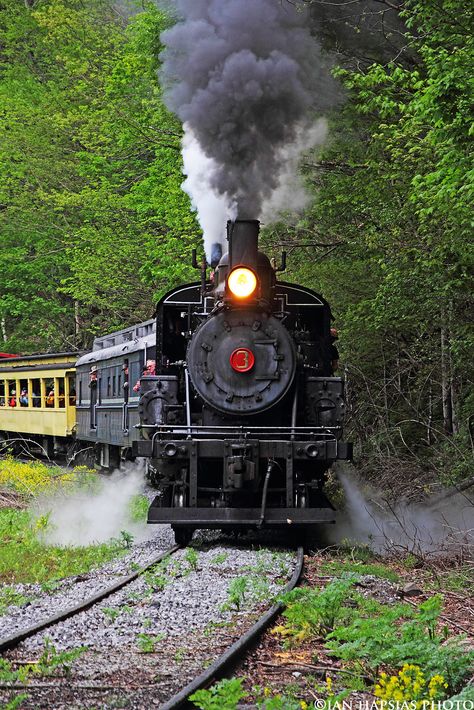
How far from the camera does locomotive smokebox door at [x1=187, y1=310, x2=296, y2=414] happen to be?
361 inches

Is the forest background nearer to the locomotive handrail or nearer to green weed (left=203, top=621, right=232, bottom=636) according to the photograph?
the locomotive handrail

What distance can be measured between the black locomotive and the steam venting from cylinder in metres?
1.20

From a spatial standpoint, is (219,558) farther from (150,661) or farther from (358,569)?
(150,661)

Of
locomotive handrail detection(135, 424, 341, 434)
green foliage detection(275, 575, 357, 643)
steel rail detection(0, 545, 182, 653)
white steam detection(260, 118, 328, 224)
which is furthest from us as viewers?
white steam detection(260, 118, 328, 224)

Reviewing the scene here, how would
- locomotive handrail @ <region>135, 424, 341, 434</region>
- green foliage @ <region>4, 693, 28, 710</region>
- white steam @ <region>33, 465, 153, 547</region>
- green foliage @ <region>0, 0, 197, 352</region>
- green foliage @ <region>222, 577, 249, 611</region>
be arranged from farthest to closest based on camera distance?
green foliage @ <region>0, 0, 197, 352</region>
white steam @ <region>33, 465, 153, 547</region>
locomotive handrail @ <region>135, 424, 341, 434</region>
green foliage @ <region>222, 577, 249, 611</region>
green foliage @ <region>4, 693, 28, 710</region>

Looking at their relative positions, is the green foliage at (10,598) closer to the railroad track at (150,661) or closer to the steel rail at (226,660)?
the railroad track at (150,661)

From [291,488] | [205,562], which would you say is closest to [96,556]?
[205,562]

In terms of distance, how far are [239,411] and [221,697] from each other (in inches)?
203

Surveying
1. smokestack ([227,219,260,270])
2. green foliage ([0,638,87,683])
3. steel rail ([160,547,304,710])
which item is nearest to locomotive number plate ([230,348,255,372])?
smokestack ([227,219,260,270])

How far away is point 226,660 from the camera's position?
186 inches

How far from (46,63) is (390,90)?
2966 centimetres

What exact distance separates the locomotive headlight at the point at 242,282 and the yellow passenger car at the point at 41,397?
12.8 metres

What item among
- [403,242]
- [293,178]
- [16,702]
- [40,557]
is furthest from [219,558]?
[293,178]

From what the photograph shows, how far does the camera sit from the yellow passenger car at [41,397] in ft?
70.9
